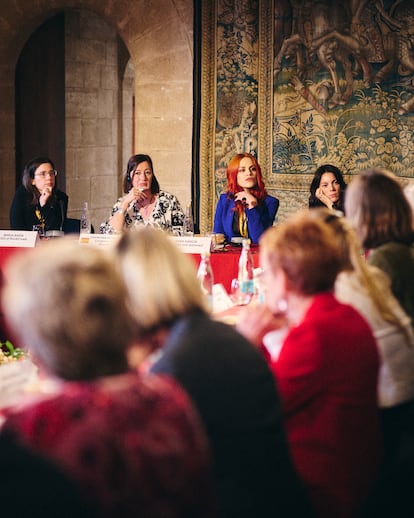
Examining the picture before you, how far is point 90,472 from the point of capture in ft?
4.72

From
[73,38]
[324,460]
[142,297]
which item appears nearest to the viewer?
[142,297]

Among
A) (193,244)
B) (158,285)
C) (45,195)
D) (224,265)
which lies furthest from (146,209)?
(158,285)

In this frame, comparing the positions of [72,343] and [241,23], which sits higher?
[241,23]

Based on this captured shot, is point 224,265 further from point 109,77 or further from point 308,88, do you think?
point 109,77

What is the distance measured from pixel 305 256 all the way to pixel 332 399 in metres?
0.43

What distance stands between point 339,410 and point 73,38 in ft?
26.9

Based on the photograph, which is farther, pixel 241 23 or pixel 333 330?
pixel 241 23

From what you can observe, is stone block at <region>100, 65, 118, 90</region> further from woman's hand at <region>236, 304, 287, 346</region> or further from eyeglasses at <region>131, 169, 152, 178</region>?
woman's hand at <region>236, 304, 287, 346</region>

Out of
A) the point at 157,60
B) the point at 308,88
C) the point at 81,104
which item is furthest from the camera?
the point at 81,104

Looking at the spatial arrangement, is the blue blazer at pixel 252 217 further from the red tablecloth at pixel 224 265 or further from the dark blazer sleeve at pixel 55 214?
the dark blazer sleeve at pixel 55 214

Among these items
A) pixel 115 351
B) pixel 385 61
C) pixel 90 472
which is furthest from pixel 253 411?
pixel 385 61

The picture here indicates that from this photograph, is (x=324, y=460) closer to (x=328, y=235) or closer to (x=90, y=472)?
(x=328, y=235)

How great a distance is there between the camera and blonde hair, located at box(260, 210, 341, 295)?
100 inches

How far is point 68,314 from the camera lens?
61.9 inches
